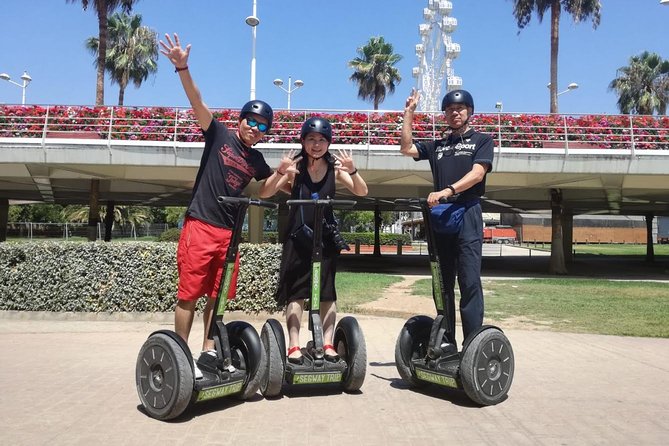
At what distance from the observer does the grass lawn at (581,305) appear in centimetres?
785

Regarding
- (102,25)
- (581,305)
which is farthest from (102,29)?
(581,305)

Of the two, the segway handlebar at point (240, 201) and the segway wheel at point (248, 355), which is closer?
the segway handlebar at point (240, 201)

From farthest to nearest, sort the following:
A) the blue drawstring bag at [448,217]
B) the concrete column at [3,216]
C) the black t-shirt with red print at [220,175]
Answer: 1. the concrete column at [3,216]
2. the blue drawstring bag at [448,217]
3. the black t-shirt with red print at [220,175]

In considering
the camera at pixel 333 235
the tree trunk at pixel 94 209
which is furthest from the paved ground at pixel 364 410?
the tree trunk at pixel 94 209

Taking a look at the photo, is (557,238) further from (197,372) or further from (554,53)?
(197,372)

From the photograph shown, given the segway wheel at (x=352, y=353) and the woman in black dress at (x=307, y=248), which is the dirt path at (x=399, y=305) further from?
the woman in black dress at (x=307, y=248)

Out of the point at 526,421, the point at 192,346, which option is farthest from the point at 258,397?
the point at 192,346

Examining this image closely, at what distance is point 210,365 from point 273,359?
0.42 m

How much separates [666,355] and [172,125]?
13549mm

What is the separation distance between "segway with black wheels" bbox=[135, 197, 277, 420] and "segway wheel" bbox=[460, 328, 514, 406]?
1390 millimetres

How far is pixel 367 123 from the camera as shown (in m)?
15.4

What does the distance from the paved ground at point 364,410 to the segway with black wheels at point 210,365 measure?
Result: 133mm

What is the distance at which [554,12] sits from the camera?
25562 millimetres

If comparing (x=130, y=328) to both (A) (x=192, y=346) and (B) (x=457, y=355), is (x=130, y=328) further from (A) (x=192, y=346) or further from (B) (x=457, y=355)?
(B) (x=457, y=355)
